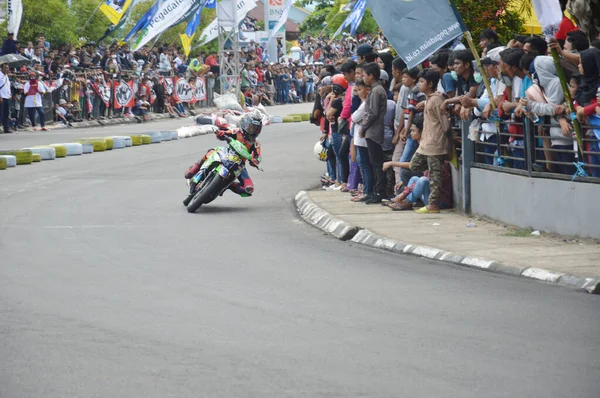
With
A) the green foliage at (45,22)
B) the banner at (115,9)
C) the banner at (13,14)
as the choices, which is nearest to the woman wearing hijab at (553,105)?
the banner at (13,14)

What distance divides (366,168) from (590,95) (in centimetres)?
451

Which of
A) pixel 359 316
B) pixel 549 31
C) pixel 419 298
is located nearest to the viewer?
pixel 359 316

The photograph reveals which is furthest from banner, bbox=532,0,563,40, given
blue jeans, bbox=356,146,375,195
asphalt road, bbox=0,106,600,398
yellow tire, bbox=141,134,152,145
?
yellow tire, bbox=141,134,152,145

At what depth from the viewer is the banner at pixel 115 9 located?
35.8 metres

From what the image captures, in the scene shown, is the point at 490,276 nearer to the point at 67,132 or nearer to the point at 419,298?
the point at 419,298

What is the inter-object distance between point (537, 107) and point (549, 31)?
1843 millimetres

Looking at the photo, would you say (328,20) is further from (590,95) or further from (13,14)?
(590,95)

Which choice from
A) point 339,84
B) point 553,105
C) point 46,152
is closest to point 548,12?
point 553,105

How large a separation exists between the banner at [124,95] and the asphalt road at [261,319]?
2251cm

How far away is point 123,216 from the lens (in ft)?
49.4

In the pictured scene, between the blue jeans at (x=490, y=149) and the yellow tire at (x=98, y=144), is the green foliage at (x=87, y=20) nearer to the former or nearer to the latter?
the yellow tire at (x=98, y=144)

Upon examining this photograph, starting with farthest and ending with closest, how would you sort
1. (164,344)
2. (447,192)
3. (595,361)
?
(447,192)
(164,344)
(595,361)

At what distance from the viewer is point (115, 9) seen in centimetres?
3588

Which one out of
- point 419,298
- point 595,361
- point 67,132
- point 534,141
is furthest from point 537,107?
point 67,132
